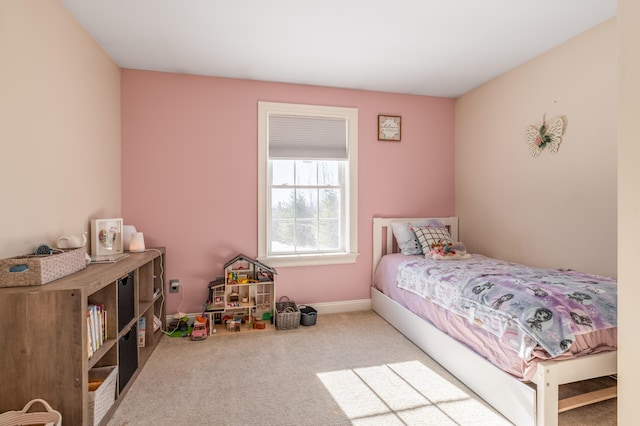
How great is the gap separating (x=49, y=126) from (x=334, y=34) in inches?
79.9

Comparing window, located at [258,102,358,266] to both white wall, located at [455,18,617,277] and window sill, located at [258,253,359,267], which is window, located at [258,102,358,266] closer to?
window sill, located at [258,253,359,267]

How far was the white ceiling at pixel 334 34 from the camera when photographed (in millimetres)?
2189

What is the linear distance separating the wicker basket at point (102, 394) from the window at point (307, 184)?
1699 millimetres

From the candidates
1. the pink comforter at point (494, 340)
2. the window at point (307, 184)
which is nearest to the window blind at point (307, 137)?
the window at point (307, 184)

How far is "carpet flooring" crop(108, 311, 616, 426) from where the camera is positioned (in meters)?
1.83

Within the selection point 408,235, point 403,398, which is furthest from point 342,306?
point 403,398

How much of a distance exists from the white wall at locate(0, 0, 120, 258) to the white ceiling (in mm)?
316

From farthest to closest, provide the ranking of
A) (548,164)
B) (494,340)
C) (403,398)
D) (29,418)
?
1. (548,164)
2. (403,398)
3. (494,340)
4. (29,418)

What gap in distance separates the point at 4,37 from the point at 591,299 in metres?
3.34

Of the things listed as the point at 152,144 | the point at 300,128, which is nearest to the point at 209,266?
the point at 152,144

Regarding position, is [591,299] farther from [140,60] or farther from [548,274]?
[140,60]

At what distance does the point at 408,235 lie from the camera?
3582 millimetres

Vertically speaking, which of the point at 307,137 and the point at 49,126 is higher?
the point at 307,137

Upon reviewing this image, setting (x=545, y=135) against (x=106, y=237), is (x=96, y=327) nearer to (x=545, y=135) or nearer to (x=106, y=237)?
(x=106, y=237)
